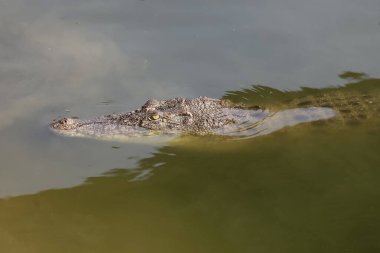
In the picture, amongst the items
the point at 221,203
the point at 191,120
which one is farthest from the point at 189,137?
the point at 221,203

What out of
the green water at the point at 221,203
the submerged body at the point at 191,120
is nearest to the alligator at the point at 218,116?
the submerged body at the point at 191,120

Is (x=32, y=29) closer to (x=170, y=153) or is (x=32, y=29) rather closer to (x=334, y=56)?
(x=170, y=153)

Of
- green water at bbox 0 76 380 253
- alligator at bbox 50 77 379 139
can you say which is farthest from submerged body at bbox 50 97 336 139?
green water at bbox 0 76 380 253

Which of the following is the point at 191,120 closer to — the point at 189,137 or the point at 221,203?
the point at 189,137

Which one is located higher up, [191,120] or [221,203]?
[191,120]

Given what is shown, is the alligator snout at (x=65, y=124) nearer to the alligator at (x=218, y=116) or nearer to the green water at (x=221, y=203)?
the alligator at (x=218, y=116)

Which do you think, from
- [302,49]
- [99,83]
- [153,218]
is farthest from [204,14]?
[153,218]
